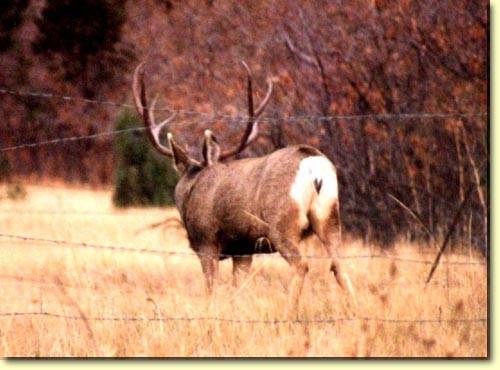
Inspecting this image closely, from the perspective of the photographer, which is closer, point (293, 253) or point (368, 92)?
point (293, 253)

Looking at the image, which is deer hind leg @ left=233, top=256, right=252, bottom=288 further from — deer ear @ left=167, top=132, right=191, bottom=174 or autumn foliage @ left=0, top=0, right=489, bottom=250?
autumn foliage @ left=0, top=0, right=489, bottom=250

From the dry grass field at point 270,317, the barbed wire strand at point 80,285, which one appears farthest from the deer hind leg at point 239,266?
the barbed wire strand at point 80,285

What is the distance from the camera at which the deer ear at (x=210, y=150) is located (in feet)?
27.2

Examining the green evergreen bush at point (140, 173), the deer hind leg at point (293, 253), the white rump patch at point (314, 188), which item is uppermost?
the white rump patch at point (314, 188)

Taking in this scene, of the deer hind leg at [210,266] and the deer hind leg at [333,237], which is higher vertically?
the deer hind leg at [333,237]

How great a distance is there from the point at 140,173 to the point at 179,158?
19.3ft

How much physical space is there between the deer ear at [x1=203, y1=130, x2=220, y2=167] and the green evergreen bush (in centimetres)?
566

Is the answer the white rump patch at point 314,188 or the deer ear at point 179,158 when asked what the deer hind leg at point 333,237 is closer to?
the white rump patch at point 314,188

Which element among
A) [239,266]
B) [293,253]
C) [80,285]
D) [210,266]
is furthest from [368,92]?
[293,253]

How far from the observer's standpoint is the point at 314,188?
722 cm

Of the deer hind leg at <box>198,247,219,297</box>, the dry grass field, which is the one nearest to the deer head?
the deer hind leg at <box>198,247,219,297</box>

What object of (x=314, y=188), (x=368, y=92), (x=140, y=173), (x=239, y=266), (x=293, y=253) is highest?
(x=368, y=92)

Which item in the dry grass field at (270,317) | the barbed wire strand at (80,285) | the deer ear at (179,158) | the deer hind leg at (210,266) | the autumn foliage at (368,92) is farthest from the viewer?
the autumn foliage at (368,92)

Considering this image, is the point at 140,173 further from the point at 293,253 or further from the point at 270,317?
the point at 270,317
